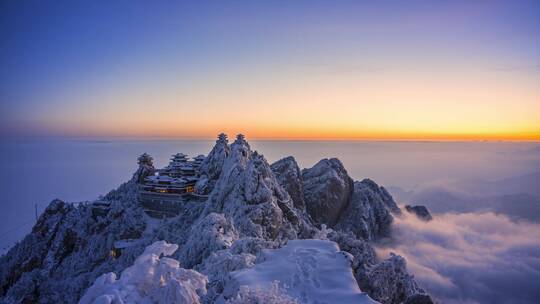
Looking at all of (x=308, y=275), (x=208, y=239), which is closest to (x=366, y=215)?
(x=208, y=239)

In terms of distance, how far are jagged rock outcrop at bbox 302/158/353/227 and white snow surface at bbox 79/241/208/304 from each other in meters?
44.2

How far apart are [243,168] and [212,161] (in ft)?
29.5

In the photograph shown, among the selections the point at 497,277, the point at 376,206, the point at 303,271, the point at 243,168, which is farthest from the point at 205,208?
the point at 497,277

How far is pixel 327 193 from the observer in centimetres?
5409

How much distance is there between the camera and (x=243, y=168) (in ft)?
117

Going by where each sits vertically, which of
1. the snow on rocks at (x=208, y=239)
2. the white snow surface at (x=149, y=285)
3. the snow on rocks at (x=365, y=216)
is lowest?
the snow on rocks at (x=365, y=216)

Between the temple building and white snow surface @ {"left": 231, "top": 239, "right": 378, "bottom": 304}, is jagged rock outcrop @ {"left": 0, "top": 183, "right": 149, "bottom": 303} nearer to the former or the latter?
the temple building

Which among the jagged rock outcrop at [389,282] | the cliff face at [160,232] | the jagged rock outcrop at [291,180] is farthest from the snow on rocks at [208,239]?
the jagged rock outcrop at [291,180]

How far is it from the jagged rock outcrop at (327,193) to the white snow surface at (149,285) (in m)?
44.2

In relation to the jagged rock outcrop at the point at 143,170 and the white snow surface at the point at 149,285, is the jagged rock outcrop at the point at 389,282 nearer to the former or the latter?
the white snow surface at the point at 149,285

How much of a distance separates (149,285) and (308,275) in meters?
5.25

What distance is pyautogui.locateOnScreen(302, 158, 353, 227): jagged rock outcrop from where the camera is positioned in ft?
174

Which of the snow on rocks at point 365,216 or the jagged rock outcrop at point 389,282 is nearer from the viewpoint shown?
the jagged rock outcrop at point 389,282

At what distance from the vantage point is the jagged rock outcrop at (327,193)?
53125mm
